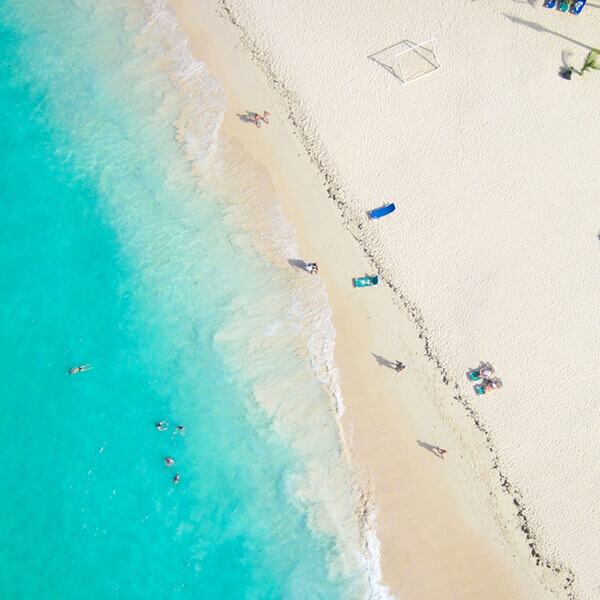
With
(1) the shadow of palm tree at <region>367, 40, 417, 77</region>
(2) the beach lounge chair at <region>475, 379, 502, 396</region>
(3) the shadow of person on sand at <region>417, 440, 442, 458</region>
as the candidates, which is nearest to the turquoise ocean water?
(3) the shadow of person on sand at <region>417, 440, 442, 458</region>

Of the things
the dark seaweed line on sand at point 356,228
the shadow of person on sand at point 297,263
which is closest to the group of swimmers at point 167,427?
the shadow of person on sand at point 297,263

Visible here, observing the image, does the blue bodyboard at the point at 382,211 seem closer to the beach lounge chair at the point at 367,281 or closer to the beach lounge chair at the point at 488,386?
the beach lounge chair at the point at 367,281

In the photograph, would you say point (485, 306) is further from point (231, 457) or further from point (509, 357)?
point (231, 457)

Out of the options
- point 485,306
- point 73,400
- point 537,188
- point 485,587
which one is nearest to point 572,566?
point 485,587

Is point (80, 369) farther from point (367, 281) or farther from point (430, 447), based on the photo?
point (430, 447)

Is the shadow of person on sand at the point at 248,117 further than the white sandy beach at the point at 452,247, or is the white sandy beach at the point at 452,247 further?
the shadow of person on sand at the point at 248,117

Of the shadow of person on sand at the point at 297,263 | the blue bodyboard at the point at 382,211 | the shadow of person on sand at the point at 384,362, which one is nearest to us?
the shadow of person on sand at the point at 384,362
